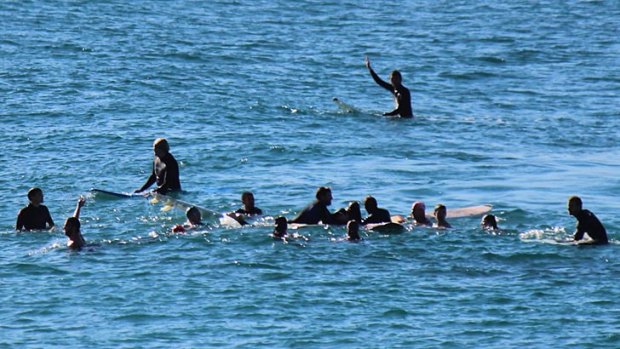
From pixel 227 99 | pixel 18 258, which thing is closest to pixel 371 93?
pixel 227 99

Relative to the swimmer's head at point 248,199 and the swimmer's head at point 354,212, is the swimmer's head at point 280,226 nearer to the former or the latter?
the swimmer's head at point 354,212

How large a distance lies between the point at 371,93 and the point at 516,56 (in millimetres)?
9049

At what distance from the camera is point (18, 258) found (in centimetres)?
2630

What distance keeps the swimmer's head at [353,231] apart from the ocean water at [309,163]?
304 millimetres

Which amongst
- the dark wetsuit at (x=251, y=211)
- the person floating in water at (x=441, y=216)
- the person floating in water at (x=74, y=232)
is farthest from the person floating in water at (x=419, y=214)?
the person floating in water at (x=74, y=232)

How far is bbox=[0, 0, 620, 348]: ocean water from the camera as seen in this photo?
23.0m

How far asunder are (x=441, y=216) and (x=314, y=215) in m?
2.47

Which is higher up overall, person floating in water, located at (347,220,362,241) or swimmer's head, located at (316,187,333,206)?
swimmer's head, located at (316,187,333,206)

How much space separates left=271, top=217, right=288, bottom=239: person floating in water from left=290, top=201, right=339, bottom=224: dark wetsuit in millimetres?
982

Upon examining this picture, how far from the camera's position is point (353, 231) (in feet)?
88.0

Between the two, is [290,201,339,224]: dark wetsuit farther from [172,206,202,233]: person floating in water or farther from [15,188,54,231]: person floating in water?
[15,188,54,231]: person floating in water

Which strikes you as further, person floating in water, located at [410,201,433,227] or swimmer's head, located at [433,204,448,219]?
person floating in water, located at [410,201,433,227]

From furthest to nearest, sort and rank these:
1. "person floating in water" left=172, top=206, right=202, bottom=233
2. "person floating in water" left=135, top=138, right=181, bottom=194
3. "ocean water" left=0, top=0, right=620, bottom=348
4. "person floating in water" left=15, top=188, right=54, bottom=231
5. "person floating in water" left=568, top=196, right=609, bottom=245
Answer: "person floating in water" left=135, top=138, right=181, bottom=194, "person floating in water" left=15, top=188, right=54, bottom=231, "person floating in water" left=172, top=206, right=202, bottom=233, "person floating in water" left=568, top=196, right=609, bottom=245, "ocean water" left=0, top=0, right=620, bottom=348

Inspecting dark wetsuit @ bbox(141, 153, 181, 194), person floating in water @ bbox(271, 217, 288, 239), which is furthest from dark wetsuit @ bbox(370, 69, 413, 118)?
person floating in water @ bbox(271, 217, 288, 239)
